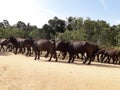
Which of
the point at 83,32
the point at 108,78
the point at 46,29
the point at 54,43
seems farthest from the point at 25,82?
the point at 46,29

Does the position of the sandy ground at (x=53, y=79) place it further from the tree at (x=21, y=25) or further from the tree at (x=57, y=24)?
the tree at (x=21, y=25)

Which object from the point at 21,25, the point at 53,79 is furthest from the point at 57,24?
the point at 53,79

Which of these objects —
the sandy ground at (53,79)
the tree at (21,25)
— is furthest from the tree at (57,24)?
the sandy ground at (53,79)

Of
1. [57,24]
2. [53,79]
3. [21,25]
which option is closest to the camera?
[53,79]

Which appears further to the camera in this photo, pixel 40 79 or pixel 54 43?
pixel 54 43

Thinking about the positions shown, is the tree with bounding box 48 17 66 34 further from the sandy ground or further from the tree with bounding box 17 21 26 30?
the sandy ground

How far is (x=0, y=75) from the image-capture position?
17594 mm

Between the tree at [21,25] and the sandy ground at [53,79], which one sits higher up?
the tree at [21,25]

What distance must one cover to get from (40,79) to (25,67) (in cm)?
283

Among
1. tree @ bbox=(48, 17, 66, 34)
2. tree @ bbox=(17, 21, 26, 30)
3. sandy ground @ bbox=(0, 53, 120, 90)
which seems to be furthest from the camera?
tree @ bbox=(17, 21, 26, 30)

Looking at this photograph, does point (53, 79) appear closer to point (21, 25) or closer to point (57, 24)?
point (57, 24)

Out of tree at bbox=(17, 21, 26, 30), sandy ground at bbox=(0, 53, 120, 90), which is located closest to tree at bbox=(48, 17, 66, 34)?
tree at bbox=(17, 21, 26, 30)

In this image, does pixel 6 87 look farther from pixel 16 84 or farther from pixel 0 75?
pixel 0 75

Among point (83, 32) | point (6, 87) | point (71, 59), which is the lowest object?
point (6, 87)
